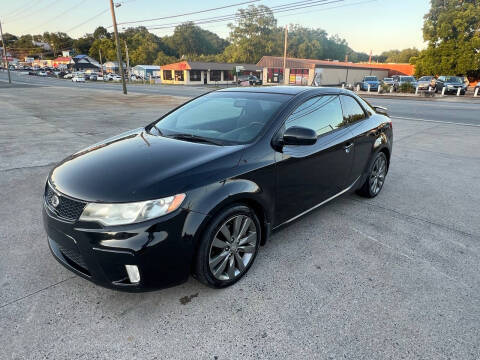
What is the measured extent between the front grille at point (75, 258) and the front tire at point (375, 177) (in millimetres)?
3442

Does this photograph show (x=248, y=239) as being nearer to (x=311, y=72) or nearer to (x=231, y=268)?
(x=231, y=268)

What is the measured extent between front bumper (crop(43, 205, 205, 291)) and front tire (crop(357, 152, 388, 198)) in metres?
2.89

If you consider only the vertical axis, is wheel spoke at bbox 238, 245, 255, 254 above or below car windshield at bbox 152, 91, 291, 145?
below

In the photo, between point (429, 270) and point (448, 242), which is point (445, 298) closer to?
point (429, 270)

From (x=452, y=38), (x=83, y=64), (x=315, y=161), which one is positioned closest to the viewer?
(x=315, y=161)

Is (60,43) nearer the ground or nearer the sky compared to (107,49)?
nearer the sky

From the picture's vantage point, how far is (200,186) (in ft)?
7.39

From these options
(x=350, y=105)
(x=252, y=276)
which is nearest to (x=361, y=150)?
(x=350, y=105)

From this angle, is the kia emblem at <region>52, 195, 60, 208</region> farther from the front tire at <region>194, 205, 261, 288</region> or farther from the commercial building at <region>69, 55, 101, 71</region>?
the commercial building at <region>69, 55, 101, 71</region>

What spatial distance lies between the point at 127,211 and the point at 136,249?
0.25m

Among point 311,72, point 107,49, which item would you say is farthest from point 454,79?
point 107,49

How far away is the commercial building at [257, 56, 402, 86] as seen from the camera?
47.7 m

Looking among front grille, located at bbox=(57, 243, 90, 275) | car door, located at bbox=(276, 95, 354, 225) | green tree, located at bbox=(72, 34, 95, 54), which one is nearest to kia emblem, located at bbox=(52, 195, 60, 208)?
front grille, located at bbox=(57, 243, 90, 275)

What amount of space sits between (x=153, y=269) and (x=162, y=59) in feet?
330
